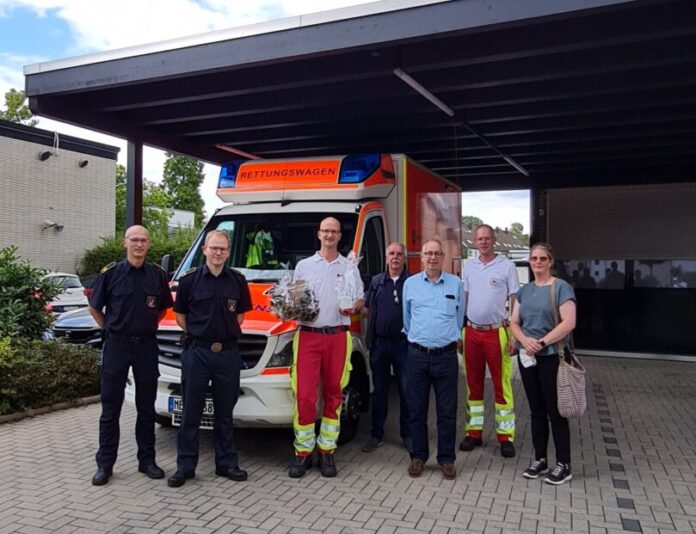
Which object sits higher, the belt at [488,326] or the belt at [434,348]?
the belt at [488,326]

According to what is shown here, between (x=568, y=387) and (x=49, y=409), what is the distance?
5639 mm

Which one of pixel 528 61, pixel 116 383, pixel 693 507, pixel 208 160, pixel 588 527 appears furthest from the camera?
pixel 208 160

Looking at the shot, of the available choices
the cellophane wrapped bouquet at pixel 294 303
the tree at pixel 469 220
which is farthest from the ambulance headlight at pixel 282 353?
the tree at pixel 469 220

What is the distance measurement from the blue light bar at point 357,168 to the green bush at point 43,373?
13.1ft

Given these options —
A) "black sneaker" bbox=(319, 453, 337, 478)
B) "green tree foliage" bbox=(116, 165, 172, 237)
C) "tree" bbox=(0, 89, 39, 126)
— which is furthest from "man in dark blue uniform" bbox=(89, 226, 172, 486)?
"tree" bbox=(0, 89, 39, 126)

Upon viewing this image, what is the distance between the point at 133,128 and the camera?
877 centimetres

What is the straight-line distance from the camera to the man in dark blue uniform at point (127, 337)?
4828mm

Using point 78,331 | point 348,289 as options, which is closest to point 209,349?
point 348,289

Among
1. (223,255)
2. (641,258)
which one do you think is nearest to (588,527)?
(223,255)

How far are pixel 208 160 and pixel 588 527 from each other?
315 inches

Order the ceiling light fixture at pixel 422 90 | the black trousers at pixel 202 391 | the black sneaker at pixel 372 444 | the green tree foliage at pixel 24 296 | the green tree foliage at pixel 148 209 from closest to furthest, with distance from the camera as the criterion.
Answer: the black trousers at pixel 202 391, the black sneaker at pixel 372 444, the ceiling light fixture at pixel 422 90, the green tree foliage at pixel 24 296, the green tree foliage at pixel 148 209

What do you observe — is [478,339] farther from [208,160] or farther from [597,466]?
[208,160]

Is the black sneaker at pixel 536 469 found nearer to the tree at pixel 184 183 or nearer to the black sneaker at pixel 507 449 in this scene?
the black sneaker at pixel 507 449

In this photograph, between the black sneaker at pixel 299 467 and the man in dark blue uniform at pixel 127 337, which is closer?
the man in dark blue uniform at pixel 127 337
